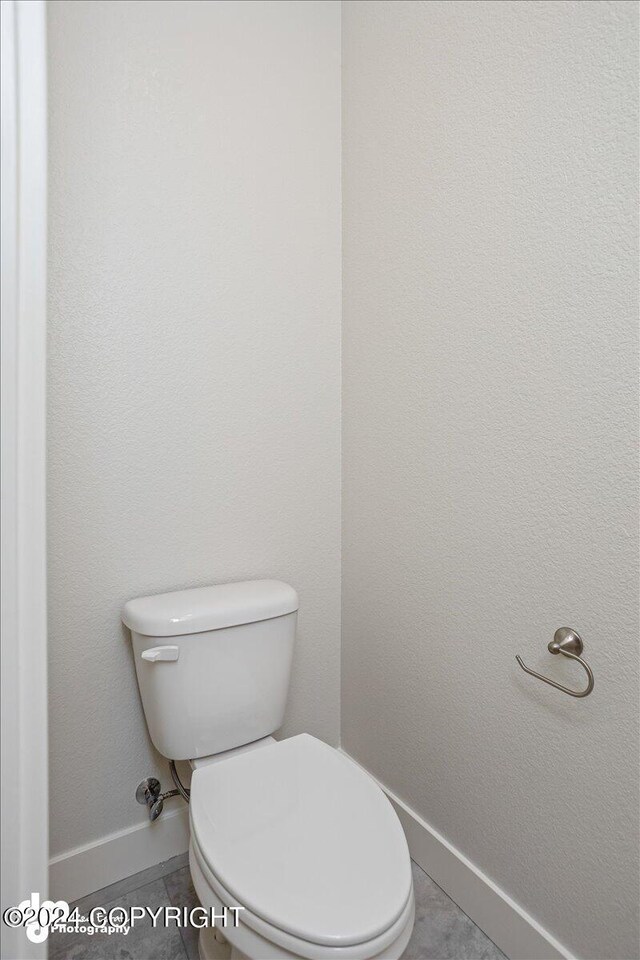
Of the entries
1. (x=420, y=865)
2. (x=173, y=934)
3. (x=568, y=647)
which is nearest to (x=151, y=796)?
(x=173, y=934)

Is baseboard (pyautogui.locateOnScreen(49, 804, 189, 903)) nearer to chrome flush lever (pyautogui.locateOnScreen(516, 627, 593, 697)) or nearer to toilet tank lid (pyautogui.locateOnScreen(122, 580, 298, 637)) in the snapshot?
toilet tank lid (pyautogui.locateOnScreen(122, 580, 298, 637))

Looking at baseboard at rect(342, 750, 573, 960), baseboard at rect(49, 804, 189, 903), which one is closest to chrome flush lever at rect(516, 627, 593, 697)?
baseboard at rect(342, 750, 573, 960)

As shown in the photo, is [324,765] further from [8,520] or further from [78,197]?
[78,197]

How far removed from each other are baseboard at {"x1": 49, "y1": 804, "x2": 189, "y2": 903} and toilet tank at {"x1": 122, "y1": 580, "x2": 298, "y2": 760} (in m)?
0.30

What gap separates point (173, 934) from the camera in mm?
1143

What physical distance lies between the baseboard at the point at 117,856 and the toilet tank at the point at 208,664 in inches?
11.8

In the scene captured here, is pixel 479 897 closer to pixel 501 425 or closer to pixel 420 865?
pixel 420 865

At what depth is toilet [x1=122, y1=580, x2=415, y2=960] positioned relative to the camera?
76 cm

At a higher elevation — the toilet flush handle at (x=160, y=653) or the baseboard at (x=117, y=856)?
the toilet flush handle at (x=160, y=653)

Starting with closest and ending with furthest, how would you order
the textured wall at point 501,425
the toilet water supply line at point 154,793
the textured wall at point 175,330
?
the textured wall at point 501,425
the textured wall at point 175,330
the toilet water supply line at point 154,793

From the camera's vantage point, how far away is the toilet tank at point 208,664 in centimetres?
112

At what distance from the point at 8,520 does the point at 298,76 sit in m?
1.38

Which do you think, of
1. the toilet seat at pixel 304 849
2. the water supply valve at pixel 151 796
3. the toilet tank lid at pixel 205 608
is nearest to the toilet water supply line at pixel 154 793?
the water supply valve at pixel 151 796

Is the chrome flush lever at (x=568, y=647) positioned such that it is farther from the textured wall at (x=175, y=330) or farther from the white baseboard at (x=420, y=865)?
the textured wall at (x=175, y=330)
